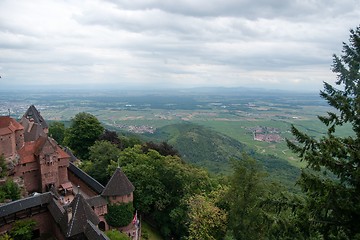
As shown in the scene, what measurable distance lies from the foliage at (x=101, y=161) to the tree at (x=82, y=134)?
9.73 metres

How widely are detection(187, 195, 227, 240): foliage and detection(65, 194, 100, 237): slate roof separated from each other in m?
7.88

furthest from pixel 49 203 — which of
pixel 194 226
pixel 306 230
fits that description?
pixel 306 230

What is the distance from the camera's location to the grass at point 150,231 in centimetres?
2705

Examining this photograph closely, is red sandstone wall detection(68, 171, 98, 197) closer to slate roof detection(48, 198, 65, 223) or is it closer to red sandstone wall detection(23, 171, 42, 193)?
red sandstone wall detection(23, 171, 42, 193)

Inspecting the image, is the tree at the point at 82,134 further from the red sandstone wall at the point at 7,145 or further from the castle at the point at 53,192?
the red sandstone wall at the point at 7,145

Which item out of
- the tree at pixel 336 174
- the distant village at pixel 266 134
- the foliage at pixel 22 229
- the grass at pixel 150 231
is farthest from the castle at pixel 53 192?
the distant village at pixel 266 134

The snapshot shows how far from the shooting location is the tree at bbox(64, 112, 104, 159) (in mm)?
44344

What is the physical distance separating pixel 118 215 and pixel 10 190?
9301mm

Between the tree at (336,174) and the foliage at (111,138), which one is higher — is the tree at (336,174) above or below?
above

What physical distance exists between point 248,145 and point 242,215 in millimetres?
98770

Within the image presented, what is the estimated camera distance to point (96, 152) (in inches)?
1366

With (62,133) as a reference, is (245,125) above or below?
below

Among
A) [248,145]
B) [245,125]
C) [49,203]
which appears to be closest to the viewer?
[49,203]

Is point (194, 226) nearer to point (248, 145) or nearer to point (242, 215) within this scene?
point (242, 215)
